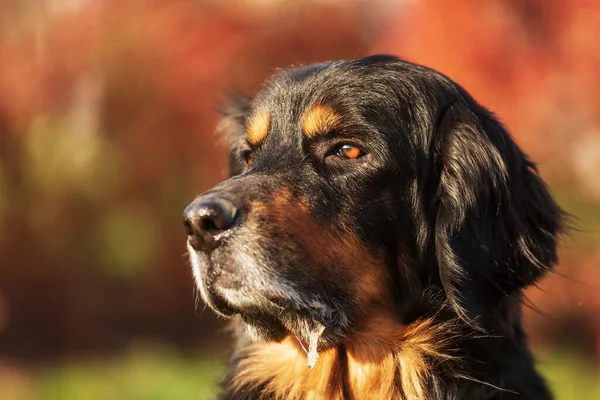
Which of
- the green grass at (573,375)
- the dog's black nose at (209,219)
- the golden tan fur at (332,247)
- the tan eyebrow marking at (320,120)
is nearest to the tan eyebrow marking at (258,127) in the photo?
the tan eyebrow marking at (320,120)

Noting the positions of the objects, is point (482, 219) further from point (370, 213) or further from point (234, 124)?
point (234, 124)

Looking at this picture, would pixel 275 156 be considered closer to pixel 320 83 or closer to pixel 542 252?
pixel 320 83

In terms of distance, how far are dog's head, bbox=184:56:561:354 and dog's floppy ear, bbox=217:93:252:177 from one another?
0.64m

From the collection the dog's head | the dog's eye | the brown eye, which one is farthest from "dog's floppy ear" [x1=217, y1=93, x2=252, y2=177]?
the brown eye

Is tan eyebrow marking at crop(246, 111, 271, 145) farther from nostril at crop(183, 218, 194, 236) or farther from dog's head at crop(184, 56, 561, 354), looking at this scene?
nostril at crop(183, 218, 194, 236)

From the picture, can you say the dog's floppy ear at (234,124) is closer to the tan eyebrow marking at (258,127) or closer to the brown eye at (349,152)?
the tan eyebrow marking at (258,127)

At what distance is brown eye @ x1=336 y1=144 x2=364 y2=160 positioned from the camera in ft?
12.0

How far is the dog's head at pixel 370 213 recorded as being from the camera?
3.34m

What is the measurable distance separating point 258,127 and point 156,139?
6521 millimetres

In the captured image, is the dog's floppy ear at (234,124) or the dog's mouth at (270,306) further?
the dog's floppy ear at (234,124)

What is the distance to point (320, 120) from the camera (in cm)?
370

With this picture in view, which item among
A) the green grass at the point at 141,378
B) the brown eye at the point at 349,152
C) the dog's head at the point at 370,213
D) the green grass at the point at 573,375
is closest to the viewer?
the dog's head at the point at 370,213

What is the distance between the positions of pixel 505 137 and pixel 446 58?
4.82 metres

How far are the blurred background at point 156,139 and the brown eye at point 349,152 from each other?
5187mm
